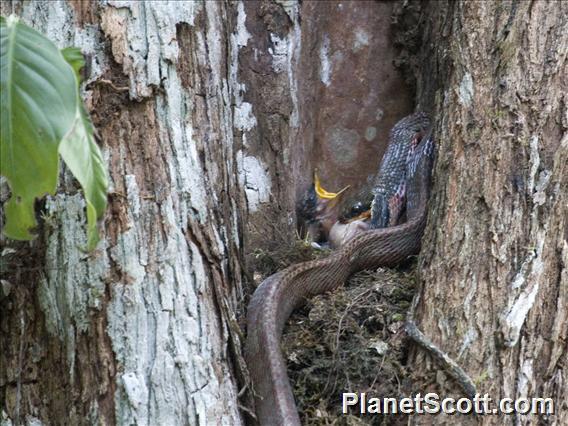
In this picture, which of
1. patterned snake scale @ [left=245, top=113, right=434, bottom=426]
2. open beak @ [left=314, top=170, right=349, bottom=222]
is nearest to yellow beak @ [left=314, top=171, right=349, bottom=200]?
open beak @ [left=314, top=170, right=349, bottom=222]

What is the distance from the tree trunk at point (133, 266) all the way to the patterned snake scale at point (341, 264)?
24 centimetres

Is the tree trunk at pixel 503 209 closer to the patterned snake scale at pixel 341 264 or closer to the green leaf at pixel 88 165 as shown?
the patterned snake scale at pixel 341 264

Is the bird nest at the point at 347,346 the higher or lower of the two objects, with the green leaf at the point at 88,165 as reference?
lower

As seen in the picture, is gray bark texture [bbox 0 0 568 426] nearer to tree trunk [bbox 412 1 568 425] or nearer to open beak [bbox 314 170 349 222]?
tree trunk [bbox 412 1 568 425]

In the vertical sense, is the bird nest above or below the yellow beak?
below

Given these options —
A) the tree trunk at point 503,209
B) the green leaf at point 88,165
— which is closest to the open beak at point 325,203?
the tree trunk at point 503,209

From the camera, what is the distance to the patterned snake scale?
141 inches

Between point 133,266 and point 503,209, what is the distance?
1.65 m

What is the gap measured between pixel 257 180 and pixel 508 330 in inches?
67.9

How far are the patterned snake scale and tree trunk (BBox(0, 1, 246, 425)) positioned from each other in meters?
0.24

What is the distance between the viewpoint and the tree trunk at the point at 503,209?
339 centimetres

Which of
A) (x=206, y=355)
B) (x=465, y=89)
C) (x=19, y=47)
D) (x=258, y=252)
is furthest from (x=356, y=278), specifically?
(x=19, y=47)

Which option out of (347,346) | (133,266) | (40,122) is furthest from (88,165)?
(347,346)

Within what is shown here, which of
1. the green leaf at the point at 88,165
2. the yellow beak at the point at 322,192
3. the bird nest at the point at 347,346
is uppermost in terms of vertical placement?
the yellow beak at the point at 322,192
